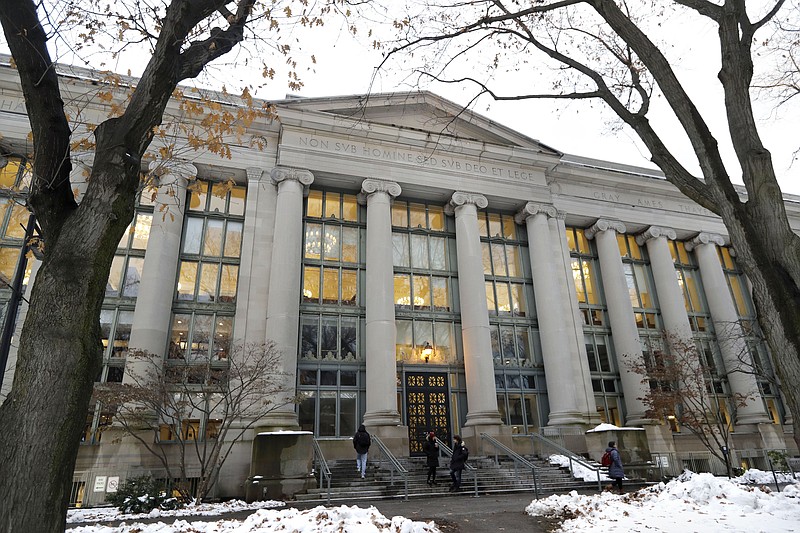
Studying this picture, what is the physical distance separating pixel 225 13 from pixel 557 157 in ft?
76.5

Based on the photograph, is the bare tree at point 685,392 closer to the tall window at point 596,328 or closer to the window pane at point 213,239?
the tall window at point 596,328

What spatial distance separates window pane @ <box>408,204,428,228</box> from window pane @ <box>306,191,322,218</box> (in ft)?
15.5

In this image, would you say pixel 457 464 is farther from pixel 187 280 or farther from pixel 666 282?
pixel 666 282

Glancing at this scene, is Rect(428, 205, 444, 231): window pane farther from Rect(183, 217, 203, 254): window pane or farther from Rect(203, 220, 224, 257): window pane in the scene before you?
Rect(183, 217, 203, 254): window pane

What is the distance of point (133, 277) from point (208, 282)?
2.98 meters

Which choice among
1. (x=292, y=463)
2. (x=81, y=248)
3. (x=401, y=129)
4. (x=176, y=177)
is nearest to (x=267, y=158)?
(x=176, y=177)

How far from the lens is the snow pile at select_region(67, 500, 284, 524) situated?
11885 mm

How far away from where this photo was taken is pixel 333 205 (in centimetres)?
2473

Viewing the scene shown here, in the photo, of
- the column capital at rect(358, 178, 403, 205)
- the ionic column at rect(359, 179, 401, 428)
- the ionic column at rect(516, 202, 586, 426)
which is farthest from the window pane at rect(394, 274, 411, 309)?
the ionic column at rect(516, 202, 586, 426)

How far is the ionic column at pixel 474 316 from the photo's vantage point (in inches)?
846

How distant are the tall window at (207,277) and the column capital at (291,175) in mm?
2285

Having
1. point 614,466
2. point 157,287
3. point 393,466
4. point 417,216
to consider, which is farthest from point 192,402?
point 417,216

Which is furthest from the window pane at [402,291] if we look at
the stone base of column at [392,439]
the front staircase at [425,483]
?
the front staircase at [425,483]

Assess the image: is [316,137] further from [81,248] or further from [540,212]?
[81,248]
